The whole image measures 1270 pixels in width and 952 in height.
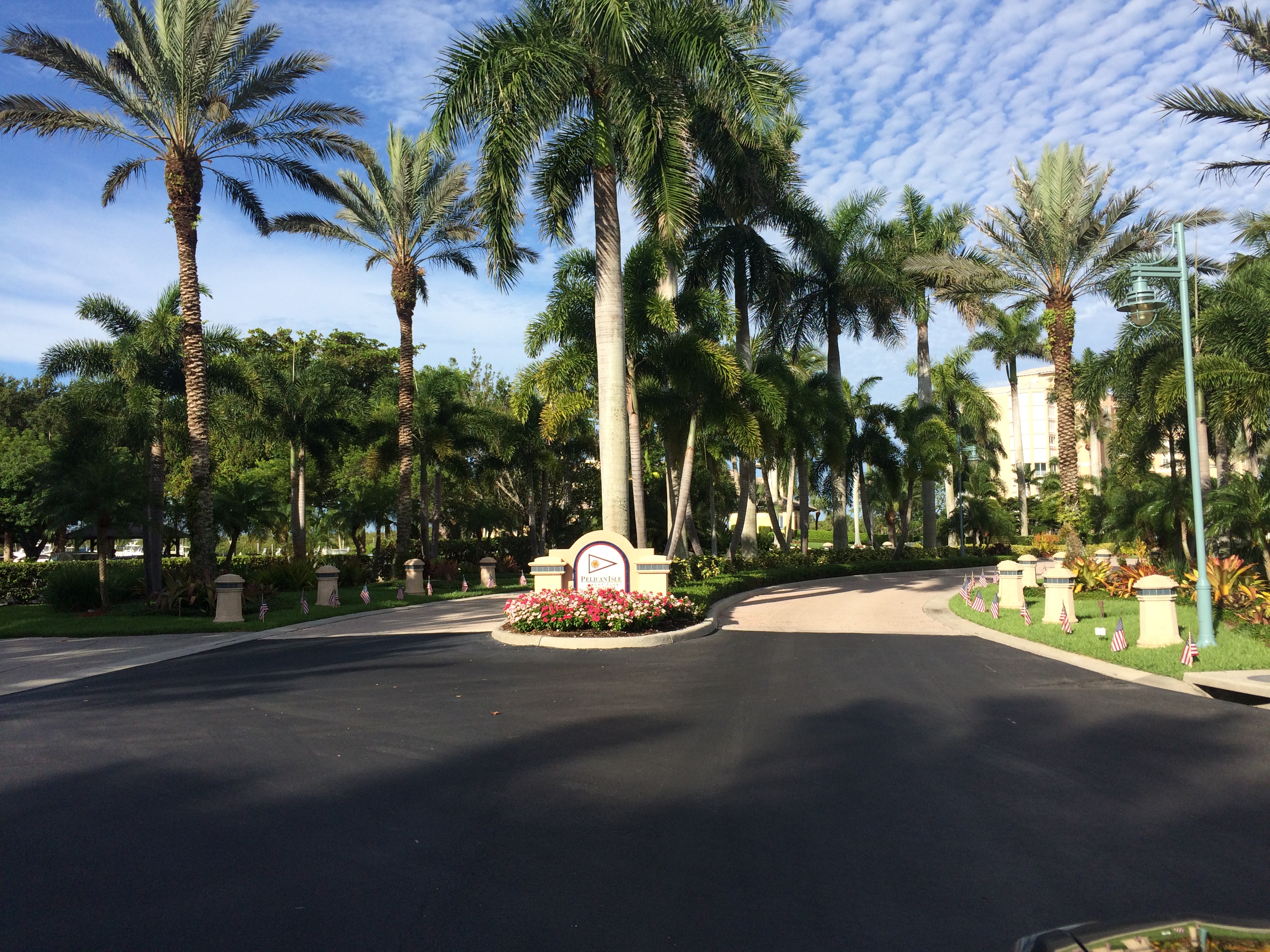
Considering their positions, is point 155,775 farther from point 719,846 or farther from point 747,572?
point 747,572

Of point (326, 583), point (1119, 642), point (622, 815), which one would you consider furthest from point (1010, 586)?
point (326, 583)

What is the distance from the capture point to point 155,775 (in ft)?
22.2

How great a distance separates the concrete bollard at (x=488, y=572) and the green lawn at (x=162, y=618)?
221 centimetres

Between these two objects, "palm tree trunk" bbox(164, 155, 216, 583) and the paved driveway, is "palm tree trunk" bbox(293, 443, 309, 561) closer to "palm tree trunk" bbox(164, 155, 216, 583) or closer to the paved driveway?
"palm tree trunk" bbox(164, 155, 216, 583)

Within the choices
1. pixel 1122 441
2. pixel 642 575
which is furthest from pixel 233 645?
pixel 1122 441

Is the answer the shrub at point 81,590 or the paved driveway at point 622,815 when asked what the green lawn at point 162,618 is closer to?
the shrub at point 81,590

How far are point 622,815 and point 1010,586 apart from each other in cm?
1512

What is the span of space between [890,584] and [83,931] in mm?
26063

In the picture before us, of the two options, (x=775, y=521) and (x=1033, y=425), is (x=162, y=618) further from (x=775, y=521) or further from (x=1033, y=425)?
(x=1033, y=425)

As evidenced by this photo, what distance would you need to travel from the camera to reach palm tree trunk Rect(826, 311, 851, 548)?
33.4 metres

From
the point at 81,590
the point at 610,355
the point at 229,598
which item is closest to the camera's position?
the point at 610,355

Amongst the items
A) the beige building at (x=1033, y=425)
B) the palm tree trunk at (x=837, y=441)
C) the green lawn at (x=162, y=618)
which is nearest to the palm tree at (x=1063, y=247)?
the palm tree trunk at (x=837, y=441)

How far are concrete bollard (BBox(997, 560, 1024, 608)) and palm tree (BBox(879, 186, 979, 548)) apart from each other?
20358 mm

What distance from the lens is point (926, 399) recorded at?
41.7m
